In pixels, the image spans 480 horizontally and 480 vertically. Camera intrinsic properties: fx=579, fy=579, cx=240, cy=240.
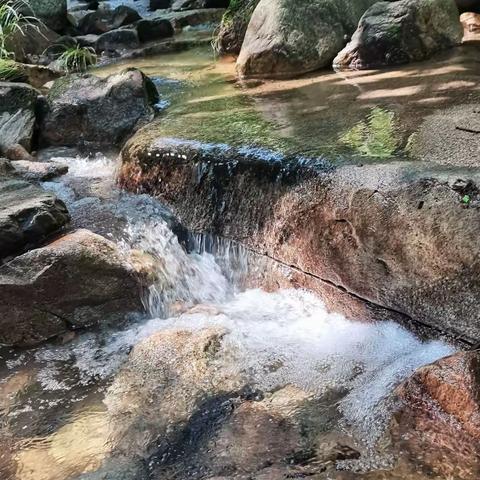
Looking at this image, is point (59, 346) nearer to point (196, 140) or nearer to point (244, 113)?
point (196, 140)

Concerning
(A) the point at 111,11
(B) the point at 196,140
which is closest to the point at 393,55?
(B) the point at 196,140

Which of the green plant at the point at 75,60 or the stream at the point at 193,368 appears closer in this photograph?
the stream at the point at 193,368

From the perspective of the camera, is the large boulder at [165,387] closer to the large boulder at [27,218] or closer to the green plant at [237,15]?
the large boulder at [27,218]

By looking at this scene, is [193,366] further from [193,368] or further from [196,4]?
[196,4]

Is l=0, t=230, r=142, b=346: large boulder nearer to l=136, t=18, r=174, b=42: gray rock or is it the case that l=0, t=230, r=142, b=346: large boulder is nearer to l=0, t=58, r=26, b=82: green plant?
l=0, t=58, r=26, b=82: green plant

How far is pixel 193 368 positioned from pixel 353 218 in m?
1.35

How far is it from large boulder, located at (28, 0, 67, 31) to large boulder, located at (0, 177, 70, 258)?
9.33 meters

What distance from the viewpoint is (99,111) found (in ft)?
21.7

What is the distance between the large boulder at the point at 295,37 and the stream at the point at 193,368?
155cm

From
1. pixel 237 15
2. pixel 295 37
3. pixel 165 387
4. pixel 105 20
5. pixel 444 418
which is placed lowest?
pixel 165 387

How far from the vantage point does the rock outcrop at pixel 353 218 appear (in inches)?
125

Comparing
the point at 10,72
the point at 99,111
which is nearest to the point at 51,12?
the point at 10,72

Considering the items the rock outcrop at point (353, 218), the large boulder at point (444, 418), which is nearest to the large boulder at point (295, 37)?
the rock outcrop at point (353, 218)

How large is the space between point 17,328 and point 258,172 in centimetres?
206
